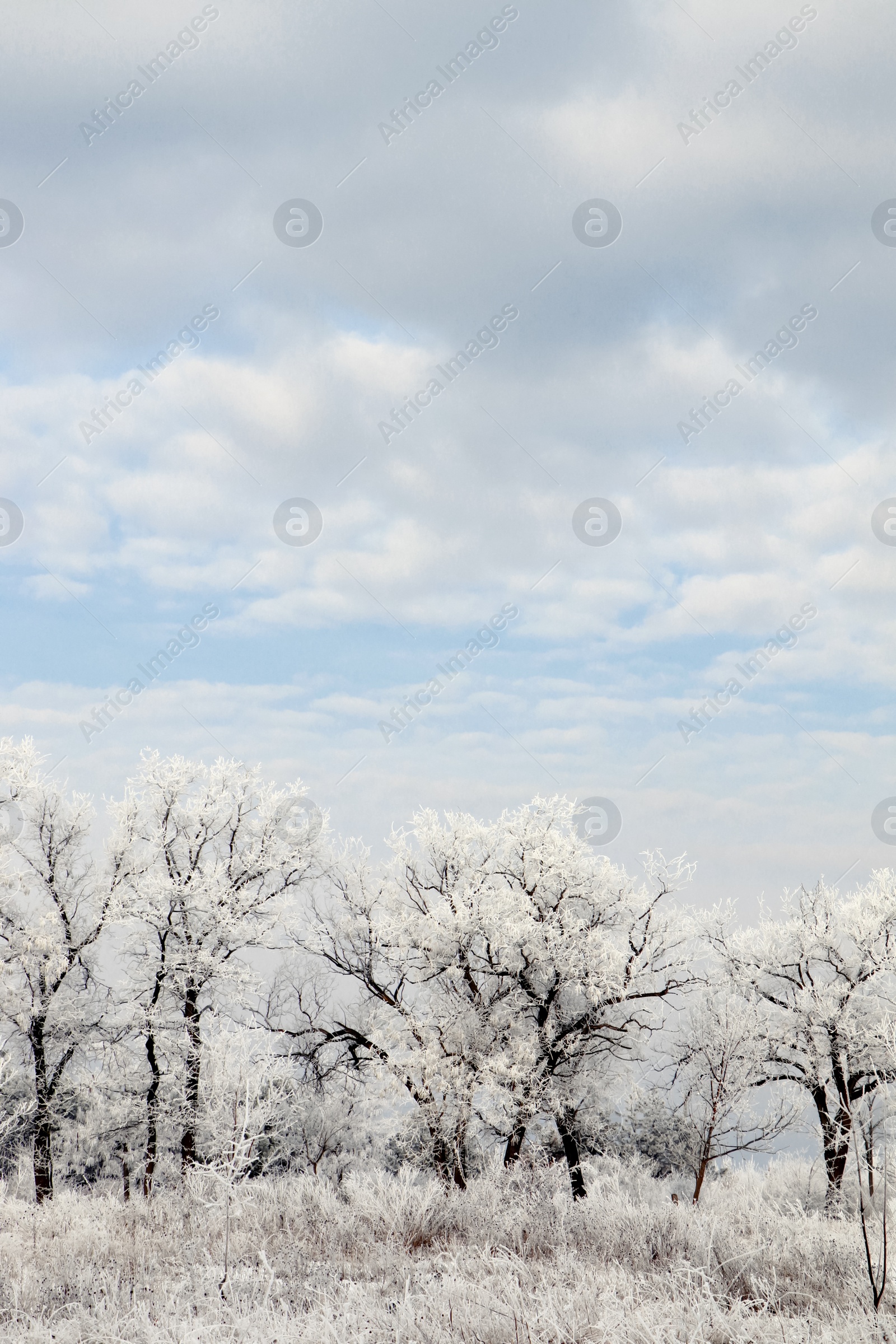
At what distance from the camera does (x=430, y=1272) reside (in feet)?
25.9

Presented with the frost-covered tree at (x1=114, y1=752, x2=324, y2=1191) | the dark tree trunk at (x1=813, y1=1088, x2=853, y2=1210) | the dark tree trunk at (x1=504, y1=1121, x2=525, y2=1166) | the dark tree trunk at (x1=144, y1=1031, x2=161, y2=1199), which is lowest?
the dark tree trunk at (x1=813, y1=1088, x2=853, y2=1210)

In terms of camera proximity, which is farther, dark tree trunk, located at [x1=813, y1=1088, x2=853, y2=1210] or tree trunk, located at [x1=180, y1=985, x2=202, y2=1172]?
dark tree trunk, located at [x1=813, y1=1088, x2=853, y2=1210]

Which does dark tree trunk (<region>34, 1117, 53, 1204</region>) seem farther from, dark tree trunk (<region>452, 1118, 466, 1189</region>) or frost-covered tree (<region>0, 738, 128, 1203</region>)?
dark tree trunk (<region>452, 1118, 466, 1189</region>)

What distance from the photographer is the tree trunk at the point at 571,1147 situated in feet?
65.5

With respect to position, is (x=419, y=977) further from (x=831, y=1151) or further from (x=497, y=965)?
(x=831, y=1151)

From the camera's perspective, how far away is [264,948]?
70.1 ft

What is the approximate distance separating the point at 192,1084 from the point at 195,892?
426 centimetres

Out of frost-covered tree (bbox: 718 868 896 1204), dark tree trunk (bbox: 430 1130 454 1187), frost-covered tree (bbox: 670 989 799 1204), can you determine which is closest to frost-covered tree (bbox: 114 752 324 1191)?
dark tree trunk (bbox: 430 1130 454 1187)

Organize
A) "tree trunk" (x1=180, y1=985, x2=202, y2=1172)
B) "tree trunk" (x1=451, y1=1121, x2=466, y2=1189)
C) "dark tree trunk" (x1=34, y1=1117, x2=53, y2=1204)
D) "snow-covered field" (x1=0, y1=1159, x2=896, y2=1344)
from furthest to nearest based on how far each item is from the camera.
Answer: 1. "tree trunk" (x1=180, y1=985, x2=202, y2=1172)
2. "dark tree trunk" (x1=34, y1=1117, x2=53, y2=1204)
3. "tree trunk" (x1=451, y1=1121, x2=466, y2=1189)
4. "snow-covered field" (x1=0, y1=1159, x2=896, y2=1344)

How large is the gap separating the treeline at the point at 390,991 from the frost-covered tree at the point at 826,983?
0.35ft

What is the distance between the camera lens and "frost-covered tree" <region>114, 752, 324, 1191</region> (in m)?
19.9

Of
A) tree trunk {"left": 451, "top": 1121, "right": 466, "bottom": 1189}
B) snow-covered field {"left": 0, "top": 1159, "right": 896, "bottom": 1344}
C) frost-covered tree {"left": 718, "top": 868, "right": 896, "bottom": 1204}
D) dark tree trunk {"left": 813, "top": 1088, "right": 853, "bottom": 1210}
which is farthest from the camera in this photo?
frost-covered tree {"left": 718, "top": 868, "right": 896, "bottom": 1204}

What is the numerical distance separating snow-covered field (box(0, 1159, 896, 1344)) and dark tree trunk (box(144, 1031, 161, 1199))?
23.3ft

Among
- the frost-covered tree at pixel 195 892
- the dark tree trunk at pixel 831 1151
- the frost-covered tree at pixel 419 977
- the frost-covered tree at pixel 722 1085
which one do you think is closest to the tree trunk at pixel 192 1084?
the frost-covered tree at pixel 195 892
